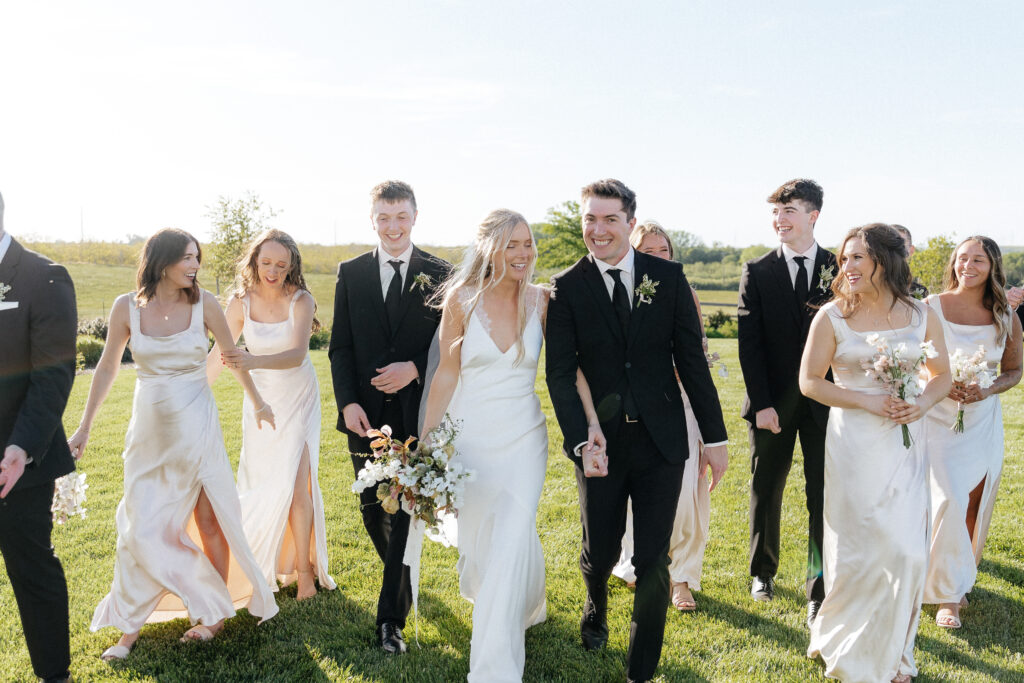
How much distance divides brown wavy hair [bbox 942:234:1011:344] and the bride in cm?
341

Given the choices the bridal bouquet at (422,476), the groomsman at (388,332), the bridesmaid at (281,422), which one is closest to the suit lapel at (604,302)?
the bridal bouquet at (422,476)

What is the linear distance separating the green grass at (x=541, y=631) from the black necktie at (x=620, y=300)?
2127mm

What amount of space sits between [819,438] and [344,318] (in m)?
3.47

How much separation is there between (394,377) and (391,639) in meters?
1.70

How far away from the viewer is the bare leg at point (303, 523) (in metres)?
5.98

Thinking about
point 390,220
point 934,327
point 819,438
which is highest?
point 390,220

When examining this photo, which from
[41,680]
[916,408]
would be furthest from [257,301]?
[916,408]

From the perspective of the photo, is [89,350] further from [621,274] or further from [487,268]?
[621,274]

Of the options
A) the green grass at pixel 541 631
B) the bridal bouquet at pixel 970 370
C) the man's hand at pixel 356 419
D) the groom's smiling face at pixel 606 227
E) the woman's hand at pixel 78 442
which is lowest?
the green grass at pixel 541 631

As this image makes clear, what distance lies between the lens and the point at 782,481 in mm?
5867

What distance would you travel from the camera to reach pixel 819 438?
219 inches

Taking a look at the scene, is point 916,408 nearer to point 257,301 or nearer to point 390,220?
point 390,220

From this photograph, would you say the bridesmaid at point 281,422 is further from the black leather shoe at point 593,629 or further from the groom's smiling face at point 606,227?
the groom's smiling face at point 606,227

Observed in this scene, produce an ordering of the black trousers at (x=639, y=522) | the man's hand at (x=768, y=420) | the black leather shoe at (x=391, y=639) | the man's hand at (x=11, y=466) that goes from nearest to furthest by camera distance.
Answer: the man's hand at (x=11, y=466)
the black trousers at (x=639, y=522)
the black leather shoe at (x=391, y=639)
the man's hand at (x=768, y=420)
